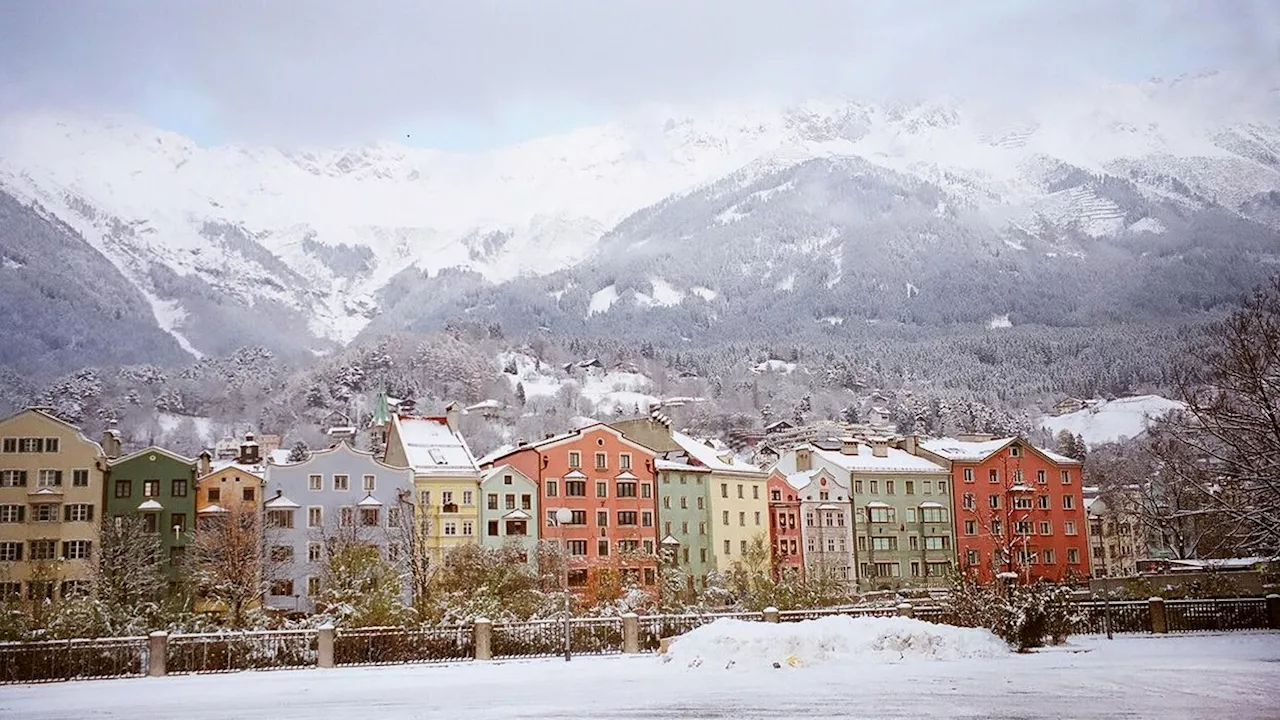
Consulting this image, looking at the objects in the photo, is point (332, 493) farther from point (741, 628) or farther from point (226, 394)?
point (226, 394)

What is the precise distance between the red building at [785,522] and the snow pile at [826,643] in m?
56.7

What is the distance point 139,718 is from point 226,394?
567ft

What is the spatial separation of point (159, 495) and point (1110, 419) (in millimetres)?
138093

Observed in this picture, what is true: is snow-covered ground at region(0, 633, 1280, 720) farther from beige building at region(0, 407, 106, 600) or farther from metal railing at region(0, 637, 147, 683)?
beige building at region(0, 407, 106, 600)

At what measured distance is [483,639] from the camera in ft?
125

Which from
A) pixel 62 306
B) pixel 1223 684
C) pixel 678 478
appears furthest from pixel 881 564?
pixel 62 306

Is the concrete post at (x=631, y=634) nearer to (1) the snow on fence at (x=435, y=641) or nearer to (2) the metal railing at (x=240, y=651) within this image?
(1) the snow on fence at (x=435, y=641)

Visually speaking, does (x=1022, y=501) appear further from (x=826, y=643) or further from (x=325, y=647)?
(x=325, y=647)

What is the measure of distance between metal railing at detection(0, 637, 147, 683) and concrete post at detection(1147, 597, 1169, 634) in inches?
1216

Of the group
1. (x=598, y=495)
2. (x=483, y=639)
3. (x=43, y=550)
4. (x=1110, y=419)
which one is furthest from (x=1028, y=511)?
(x=1110, y=419)

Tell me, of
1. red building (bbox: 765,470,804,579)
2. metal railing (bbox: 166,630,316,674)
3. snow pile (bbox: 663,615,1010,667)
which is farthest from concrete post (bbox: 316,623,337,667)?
red building (bbox: 765,470,804,579)

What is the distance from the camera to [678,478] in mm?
84750

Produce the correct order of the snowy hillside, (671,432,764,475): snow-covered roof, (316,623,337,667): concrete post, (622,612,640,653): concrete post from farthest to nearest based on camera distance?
the snowy hillside < (671,432,764,475): snow-covered roof < (622,612,640,653): concrete post < (316,623,337,667): concrete post

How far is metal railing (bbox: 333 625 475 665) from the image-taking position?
37.2 m
